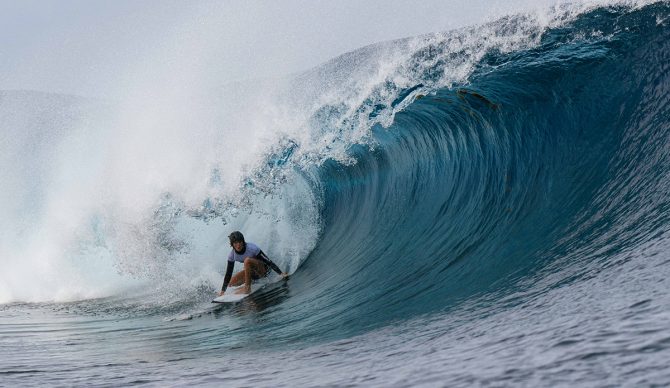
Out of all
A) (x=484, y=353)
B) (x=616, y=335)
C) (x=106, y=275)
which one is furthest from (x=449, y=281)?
(x=106, y=275)

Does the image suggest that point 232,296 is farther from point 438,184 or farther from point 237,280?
point 438,184

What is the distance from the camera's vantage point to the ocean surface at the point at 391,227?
2.44 metres

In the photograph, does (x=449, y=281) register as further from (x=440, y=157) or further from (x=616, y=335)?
(x=440, y=157)

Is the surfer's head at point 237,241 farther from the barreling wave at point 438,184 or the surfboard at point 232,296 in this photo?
the barreling wave at point 438,184

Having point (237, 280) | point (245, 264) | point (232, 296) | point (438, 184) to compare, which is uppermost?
point (438, 184)

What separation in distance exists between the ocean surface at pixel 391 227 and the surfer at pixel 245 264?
0.33 meters

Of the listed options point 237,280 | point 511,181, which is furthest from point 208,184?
point 511,181

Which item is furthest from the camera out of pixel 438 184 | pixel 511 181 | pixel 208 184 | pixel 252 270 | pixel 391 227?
pixel 208 184

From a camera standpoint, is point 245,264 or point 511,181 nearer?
point 511,181

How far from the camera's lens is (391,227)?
805cm

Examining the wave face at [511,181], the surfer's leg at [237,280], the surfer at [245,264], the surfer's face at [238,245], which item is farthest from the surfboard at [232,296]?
the wave face at [511,181]

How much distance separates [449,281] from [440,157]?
4.70m

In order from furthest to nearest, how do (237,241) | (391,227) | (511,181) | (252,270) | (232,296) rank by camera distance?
(391,227)
(252,270)
(237,241)
(232,296)
(511,181)

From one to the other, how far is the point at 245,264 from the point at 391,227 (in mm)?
1908
